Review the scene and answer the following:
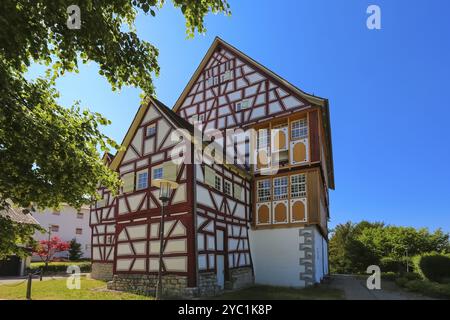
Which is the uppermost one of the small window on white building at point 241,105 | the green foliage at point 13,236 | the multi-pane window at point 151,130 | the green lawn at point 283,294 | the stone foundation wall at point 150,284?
the small window on white building at point 241,105

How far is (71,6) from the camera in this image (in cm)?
591

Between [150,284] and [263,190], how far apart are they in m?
8.71

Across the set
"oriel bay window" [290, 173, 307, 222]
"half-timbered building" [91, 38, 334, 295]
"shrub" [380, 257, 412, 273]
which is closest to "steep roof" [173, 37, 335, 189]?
"half-timbered building" [91, 38, 334, 295]

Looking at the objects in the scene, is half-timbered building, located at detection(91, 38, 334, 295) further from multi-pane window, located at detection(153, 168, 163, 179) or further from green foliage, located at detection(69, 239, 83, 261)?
green foliage, located at detection(69, 239, 83, 261)

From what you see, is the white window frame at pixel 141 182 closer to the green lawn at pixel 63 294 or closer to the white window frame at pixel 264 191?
the green lawn at pixel 63 294

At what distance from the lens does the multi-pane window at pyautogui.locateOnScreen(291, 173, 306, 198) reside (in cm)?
1951

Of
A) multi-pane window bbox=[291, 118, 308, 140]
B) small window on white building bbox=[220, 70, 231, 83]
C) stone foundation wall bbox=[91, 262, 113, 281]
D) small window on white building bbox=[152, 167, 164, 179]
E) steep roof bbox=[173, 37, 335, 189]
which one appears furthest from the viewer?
small window on white building bbox=[220, 70, 231, 83]

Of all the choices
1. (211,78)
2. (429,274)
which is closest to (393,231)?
(429,274)

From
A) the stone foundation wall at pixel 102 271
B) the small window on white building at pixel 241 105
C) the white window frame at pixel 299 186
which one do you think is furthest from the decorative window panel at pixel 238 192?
the stone foundation wall at pixel 102 271

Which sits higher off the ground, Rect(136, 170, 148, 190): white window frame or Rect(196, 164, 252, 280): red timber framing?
Rect(136, 170, 148, 190): white window frame

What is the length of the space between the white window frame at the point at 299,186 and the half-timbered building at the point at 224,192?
6 cm

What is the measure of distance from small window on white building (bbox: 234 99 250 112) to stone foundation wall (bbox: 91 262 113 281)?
1322 centimetres

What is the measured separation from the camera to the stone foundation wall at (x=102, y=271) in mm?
22981

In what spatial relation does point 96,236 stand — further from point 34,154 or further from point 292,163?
point 34,154
